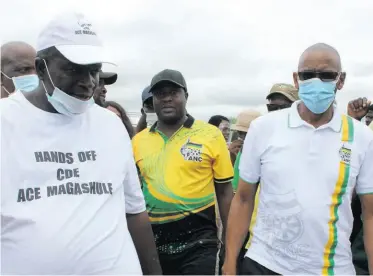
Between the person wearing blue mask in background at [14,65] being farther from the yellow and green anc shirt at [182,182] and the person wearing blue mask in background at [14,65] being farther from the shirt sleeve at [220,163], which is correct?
the shirt sleeve at [220,163]

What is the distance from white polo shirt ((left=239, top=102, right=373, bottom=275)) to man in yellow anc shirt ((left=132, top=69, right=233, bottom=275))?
0.91 metres

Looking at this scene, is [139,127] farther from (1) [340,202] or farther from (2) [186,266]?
(1) [340,202]

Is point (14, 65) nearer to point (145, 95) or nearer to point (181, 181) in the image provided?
point (181, 181)

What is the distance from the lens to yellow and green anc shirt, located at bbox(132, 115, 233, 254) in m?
3.99

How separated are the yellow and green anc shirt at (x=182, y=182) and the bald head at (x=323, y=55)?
1213 mm

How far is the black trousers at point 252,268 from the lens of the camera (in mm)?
3098

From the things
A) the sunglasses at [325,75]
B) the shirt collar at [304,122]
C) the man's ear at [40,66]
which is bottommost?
the shirt collar at [304,122]

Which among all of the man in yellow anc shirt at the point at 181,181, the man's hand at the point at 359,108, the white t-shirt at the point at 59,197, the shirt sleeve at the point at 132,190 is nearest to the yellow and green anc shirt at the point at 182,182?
the man in yellow anc shirt at the point at 181,181

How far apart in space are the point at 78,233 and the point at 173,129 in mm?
2183

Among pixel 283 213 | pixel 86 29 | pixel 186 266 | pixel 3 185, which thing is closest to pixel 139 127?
pixel 186 266

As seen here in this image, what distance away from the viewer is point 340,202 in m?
2.95

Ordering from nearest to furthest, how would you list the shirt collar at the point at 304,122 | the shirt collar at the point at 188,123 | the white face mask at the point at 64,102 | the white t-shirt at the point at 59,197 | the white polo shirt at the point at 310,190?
the white t-shirt at the point at 59,197 → the white face mask at the point at 64,102 → the white polo shirt at the point at 310,190 → the shirt collar at the point at 304,122 → the shirt collar at the point at 188,123

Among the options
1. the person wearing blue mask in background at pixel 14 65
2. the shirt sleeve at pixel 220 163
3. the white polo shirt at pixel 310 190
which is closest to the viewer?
the white polo shirt at pixel 310 190

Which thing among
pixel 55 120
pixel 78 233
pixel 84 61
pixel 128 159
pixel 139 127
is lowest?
pixel 139 127
